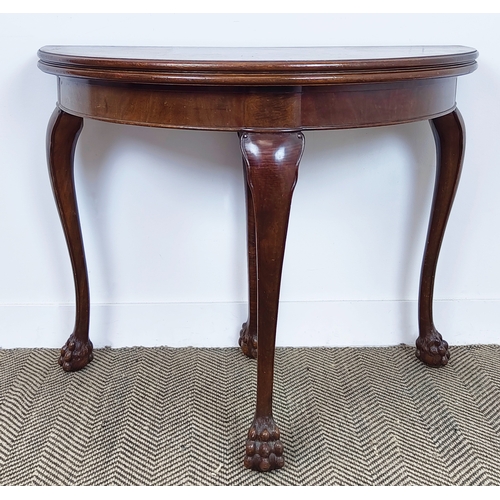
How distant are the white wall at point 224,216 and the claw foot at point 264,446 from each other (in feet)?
1.60

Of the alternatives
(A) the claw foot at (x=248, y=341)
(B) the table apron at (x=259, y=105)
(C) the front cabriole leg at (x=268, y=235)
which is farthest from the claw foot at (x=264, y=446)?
(B) the table apron at (x=259, y=105)

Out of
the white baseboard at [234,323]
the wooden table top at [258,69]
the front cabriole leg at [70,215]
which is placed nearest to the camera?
the wooden table top at [258,69]

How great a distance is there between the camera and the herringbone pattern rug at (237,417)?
3.99 feet

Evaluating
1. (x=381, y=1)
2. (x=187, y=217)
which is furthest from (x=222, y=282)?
(x=381, y=1)

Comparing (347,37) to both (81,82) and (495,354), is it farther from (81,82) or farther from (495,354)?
(495,354)

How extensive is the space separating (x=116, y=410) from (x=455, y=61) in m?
0.95

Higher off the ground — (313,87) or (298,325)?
(313,87)

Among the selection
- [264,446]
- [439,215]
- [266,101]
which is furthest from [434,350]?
[266,101]

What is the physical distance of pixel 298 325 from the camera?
1.69 m

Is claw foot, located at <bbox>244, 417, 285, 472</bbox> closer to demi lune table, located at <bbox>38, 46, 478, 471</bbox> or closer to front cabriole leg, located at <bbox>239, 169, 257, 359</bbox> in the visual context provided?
demi lune table, located at <bbox>38, 46, 478, 471</bbox>

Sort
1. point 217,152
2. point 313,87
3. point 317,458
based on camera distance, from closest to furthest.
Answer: point 313,87
point 317,458
point 217,152

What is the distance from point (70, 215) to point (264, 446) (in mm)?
657

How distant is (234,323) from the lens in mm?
Result: 1675

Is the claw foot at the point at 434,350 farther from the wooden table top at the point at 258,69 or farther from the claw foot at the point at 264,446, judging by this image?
the wooden table top at the point at 258,69
